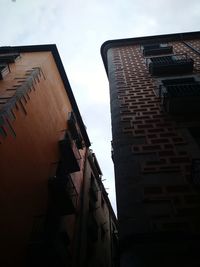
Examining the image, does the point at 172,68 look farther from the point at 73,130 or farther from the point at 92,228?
the point at 92,228

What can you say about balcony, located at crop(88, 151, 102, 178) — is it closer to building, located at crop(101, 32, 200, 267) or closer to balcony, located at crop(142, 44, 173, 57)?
balcony, located at crop(142, 44, 173, 57)

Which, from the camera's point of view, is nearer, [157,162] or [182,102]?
[157,162]

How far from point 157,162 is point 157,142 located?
69 cm

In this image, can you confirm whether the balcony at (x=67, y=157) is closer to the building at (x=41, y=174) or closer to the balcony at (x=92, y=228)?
the building at (x=41, y=174)

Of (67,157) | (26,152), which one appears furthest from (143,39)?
(26,152)

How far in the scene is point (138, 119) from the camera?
20.9 feet

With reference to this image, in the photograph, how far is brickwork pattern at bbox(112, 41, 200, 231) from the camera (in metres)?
3.88

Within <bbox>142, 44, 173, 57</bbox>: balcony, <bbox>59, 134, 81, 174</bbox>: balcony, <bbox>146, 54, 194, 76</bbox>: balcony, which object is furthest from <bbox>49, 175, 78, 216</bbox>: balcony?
<bbox>142, 44, 173, 57</bbox>: balcony

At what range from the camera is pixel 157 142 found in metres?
5.46

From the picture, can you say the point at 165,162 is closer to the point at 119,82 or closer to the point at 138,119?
the point at 138,119

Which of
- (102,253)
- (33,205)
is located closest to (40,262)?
(33,205)

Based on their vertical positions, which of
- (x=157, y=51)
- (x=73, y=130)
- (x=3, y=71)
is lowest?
(x=3, y=71)

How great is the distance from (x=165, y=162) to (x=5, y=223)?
3.55m

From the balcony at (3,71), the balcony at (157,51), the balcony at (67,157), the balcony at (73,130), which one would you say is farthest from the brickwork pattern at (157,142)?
the balcony at (73,130)
